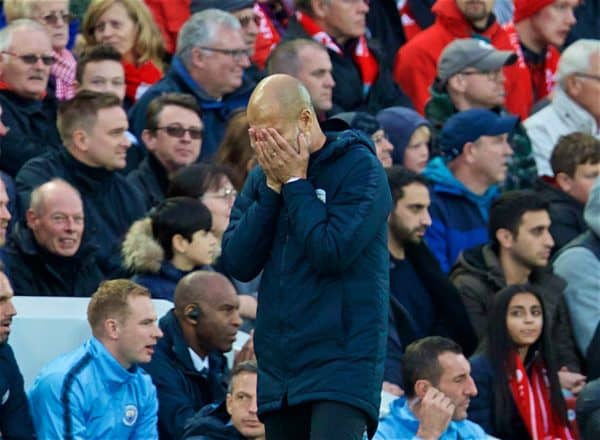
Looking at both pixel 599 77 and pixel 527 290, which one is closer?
pixel 527 290

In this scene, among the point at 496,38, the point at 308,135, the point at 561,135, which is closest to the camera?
the point at 308,135

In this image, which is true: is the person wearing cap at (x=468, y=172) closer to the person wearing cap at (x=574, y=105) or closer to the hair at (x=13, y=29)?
the person wearing cap at (x=574, y=105)

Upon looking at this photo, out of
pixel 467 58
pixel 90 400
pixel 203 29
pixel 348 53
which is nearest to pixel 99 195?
pixel 203 29

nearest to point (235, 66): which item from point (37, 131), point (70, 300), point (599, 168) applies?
point (37, 131)

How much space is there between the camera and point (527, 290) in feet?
34.6

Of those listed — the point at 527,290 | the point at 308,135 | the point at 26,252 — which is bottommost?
the point at 527,290

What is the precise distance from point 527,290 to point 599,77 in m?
3.45

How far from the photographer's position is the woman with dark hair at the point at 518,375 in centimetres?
1024

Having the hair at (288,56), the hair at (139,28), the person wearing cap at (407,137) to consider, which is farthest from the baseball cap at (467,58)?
the hair at (139,28)

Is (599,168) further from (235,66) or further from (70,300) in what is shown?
(70,300)

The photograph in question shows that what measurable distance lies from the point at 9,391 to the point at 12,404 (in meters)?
0.06

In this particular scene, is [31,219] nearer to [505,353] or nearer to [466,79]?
[505,353]

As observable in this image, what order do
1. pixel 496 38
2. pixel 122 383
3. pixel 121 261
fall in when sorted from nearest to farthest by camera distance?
1. pixel 122 383
2. pixel 121 261
3. pixel 496 38

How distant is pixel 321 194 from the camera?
655 cm
